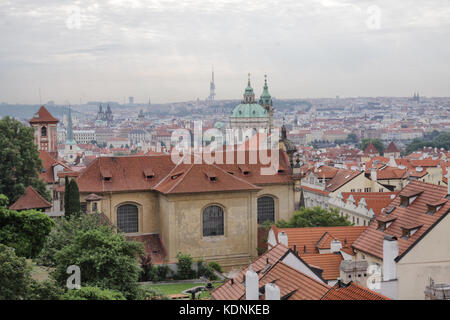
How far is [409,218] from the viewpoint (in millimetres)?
21094

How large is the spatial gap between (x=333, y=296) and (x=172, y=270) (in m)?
20.4

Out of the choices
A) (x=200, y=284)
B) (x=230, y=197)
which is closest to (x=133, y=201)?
(x=230, y=197)

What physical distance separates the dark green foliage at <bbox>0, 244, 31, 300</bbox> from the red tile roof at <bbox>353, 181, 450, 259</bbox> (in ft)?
37.8

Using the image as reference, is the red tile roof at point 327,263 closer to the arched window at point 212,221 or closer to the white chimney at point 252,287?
the white chimney at point 252,287

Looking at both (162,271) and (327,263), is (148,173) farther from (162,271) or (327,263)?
(327,263)

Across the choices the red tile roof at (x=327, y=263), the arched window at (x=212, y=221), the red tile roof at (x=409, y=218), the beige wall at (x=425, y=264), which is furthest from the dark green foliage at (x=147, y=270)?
the beige wall at (x=425, y=264)

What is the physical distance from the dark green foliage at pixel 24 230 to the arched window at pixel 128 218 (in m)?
13.0

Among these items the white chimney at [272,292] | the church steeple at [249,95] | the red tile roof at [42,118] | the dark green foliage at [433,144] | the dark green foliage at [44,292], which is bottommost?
the dark green foliage at [433,144]

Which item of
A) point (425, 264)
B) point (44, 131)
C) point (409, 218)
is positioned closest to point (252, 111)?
point (44, 131)

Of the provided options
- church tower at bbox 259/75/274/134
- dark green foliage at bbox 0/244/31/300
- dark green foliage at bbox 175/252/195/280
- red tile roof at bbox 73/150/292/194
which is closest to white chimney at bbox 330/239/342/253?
dark green foliage at bbox 175/252/195/280

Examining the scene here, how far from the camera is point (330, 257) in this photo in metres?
23.9

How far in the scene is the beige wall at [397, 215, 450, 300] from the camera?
18844 millimetres

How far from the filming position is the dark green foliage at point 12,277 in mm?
14000

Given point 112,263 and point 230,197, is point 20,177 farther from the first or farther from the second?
point 112,263
